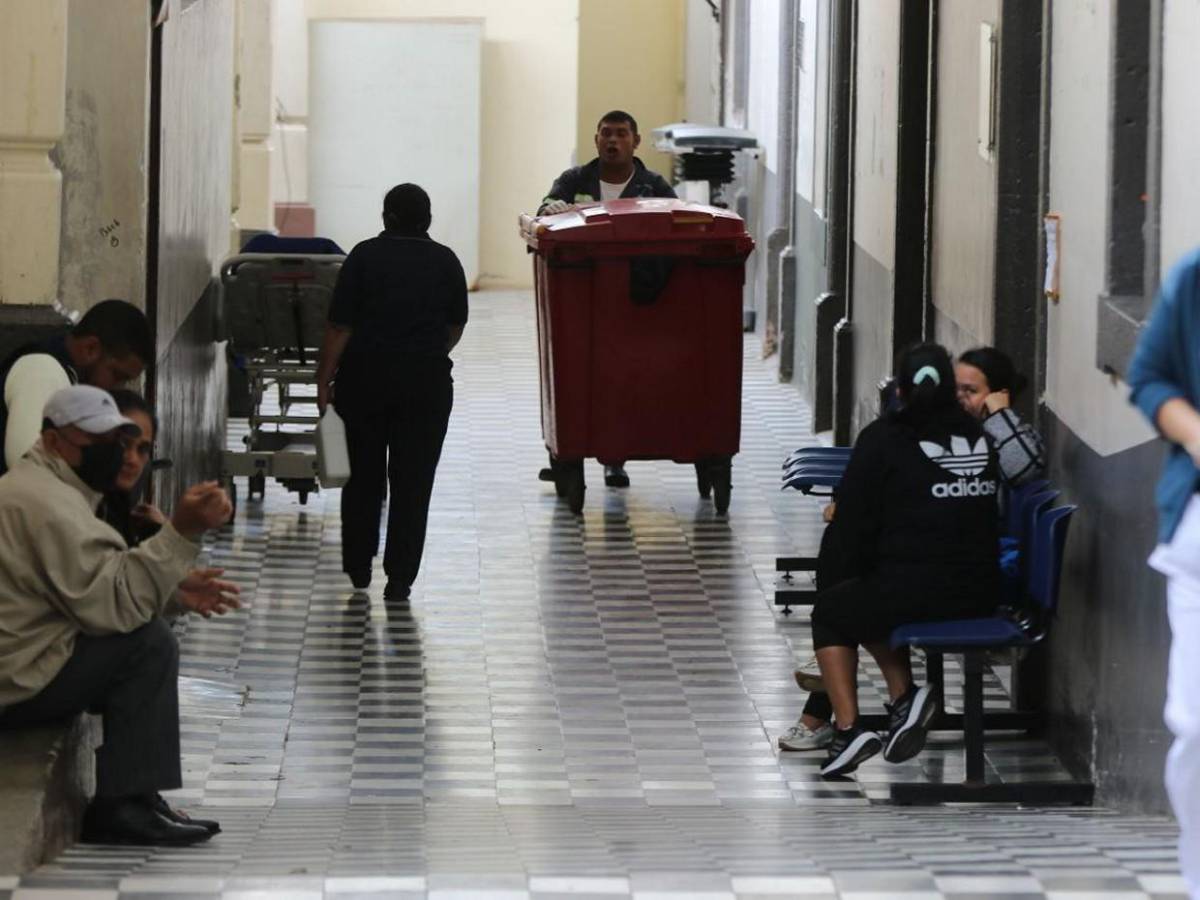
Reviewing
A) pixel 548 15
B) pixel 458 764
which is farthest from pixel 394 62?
pixel 458 764

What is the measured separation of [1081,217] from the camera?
8172 mm

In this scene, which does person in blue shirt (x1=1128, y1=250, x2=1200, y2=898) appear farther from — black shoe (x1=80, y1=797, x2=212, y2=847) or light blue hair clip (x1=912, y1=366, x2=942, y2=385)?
black shoe (x1=80, y1=797, x2=212, y2=847)

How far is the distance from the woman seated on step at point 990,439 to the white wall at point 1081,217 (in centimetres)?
17

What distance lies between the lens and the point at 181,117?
11.3 metres

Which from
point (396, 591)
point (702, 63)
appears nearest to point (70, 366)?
point (396, 591)

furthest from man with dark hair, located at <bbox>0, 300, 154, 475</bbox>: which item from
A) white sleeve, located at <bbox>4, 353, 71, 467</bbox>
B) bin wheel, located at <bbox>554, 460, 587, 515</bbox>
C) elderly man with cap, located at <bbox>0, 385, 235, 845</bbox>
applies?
bin wheel, located at <bbox>554, 460, 587, 515</bbox>

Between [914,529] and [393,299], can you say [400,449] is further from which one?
[914,529]

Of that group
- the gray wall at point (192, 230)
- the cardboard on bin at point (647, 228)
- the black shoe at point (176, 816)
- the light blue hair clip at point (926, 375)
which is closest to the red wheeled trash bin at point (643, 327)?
the cardboard on bin at point (647, 228)

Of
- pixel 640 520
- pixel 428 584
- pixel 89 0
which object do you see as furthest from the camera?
pixel 640 520

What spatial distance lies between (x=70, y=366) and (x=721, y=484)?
5680mm

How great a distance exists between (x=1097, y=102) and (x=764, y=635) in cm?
302

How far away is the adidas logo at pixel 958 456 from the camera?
25.8ft

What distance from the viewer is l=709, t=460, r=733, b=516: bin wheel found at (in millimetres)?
12758

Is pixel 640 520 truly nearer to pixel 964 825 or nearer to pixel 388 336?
pixel 388 336
